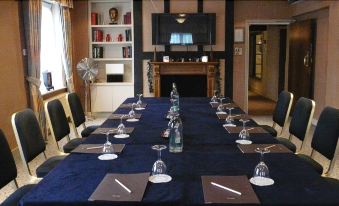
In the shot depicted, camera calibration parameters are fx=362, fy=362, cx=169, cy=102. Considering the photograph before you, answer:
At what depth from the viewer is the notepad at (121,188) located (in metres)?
1.59

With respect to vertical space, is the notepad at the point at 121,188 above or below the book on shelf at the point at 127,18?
below

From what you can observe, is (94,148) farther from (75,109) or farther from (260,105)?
(260,105)

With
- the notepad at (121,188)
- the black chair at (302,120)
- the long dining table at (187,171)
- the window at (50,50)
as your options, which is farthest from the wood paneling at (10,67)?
the black chair at (302,120)

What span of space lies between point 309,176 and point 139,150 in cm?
105

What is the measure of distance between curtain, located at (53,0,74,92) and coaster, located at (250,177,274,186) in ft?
18.2

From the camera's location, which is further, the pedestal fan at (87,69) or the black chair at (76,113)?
the pedestal fan at (87,69)

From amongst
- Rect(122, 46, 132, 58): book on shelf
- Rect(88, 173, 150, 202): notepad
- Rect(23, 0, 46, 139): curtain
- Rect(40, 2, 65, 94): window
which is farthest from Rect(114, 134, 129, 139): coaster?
Rect(122, 46, 132, 58): book on shelf

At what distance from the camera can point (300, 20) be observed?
277 inches

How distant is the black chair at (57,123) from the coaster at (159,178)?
1.72 m

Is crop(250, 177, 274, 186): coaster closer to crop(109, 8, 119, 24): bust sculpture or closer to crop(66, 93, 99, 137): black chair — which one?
crop(66, 93, 99, 137): black chair

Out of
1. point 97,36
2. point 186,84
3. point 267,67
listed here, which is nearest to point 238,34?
point 186,84

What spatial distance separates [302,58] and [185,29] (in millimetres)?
2293

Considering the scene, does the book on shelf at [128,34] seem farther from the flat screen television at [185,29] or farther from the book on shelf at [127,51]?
the flat screen television at [185,29]

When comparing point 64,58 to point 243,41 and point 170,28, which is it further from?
point 243,41
